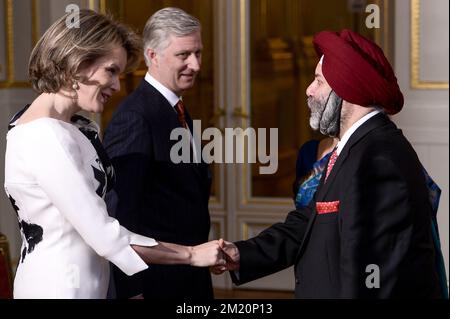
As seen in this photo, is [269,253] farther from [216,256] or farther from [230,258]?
[216,256]

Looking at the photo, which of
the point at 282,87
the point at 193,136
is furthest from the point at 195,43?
the point at 282,87

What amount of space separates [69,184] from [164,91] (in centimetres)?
103

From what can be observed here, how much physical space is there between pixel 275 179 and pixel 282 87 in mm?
923

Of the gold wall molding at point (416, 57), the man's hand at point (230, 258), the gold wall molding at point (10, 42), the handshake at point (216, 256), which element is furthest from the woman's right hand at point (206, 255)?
the gold wall molding at point (10, 42)

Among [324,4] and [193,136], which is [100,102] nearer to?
[193,136]

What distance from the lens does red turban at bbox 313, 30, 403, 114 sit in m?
2.81

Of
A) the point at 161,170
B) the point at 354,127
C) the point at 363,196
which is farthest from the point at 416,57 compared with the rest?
the point at 363,196

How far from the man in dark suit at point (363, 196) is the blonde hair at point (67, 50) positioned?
619 mm

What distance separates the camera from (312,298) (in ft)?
9.56

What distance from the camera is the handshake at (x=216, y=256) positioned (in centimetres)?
314

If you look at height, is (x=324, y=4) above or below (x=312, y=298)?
above

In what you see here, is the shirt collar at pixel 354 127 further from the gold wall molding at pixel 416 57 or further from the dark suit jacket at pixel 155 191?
the gold wall molding at pixel 416 57

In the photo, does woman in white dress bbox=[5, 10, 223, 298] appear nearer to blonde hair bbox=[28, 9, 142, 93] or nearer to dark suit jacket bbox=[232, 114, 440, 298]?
blonde hair bbox=[28, 9, 142, 93]

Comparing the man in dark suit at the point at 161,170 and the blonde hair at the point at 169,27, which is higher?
the blonde hair at the point at 169,27
